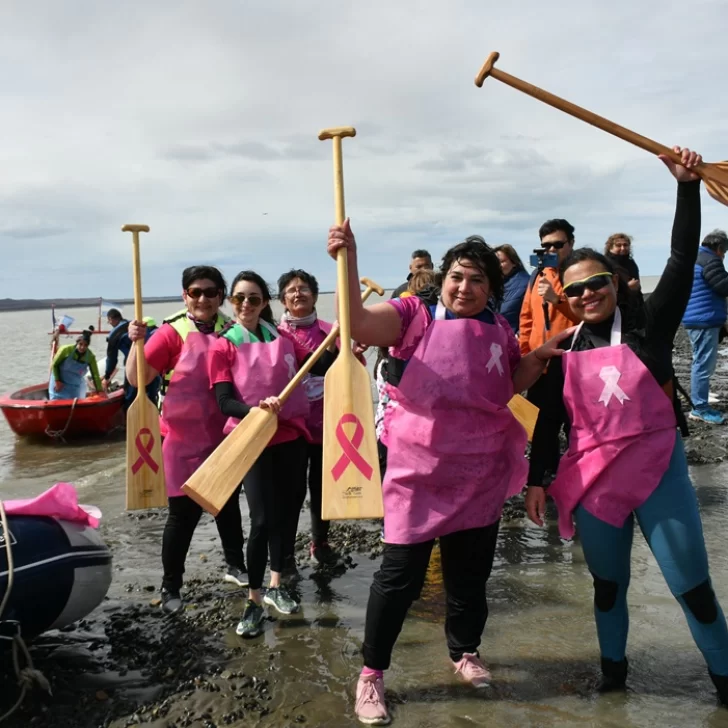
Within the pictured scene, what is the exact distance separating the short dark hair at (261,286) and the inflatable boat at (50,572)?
1.50 metres

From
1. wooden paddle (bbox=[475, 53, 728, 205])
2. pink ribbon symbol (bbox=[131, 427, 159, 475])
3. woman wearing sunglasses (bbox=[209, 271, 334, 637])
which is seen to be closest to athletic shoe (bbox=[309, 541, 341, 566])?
woman wearing sunglasses (bbox=[209, 271, 334, 637])

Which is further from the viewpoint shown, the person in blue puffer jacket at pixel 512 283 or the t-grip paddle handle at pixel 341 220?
the person in blue puffer jacket at pixel 512 283

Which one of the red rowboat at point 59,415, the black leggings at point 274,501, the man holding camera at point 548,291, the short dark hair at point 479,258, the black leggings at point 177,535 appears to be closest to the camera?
the short dark hair at point 479,258

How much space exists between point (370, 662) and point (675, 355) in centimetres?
1876

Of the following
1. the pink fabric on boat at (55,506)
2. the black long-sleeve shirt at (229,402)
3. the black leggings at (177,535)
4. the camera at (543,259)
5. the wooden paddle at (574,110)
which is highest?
the wooden paddle at (574,110)

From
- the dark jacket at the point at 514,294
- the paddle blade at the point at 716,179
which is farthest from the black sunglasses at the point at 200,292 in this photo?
the paddle blade at the point at 716,179

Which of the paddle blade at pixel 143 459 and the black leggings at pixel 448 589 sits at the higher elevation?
the paddle blade at pixel 143 459

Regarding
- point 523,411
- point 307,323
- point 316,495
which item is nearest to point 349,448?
point 523,411

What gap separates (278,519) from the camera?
3855mm

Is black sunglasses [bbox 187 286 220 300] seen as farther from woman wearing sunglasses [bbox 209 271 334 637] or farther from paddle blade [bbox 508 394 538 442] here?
paddle blade [bbox 508 394 538 442]

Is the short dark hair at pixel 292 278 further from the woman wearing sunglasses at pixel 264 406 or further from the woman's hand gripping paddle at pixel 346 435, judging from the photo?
the woman's hand gripping paddle at pixel 346 435

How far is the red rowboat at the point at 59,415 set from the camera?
10680 millimetres

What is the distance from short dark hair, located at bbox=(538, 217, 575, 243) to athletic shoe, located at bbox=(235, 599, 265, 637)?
3064 millimetres

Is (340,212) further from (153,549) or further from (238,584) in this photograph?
(153,549)
